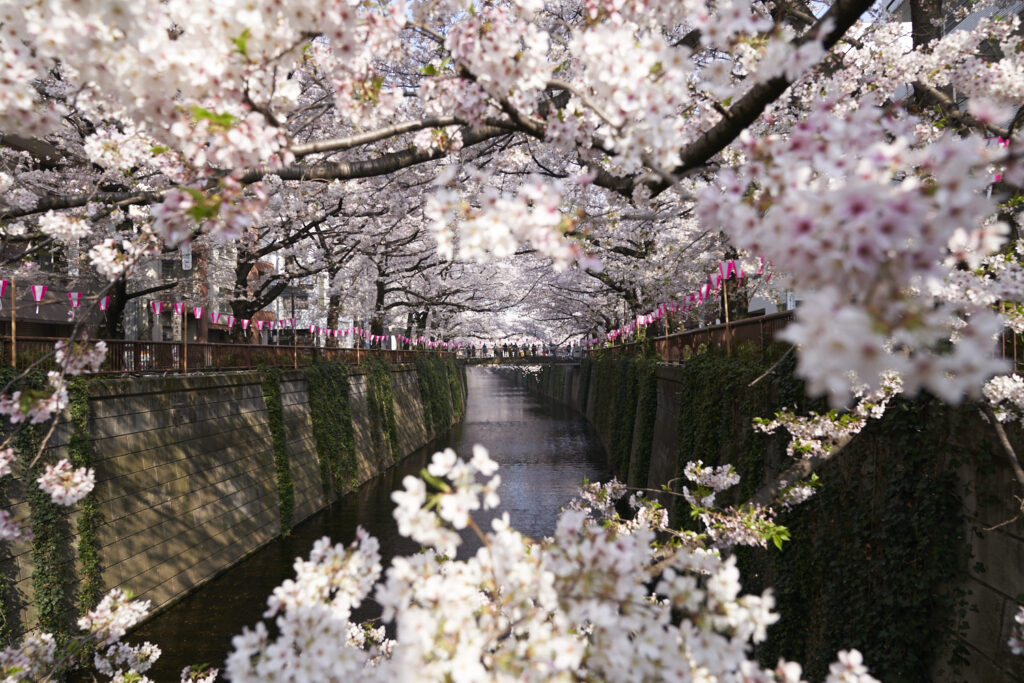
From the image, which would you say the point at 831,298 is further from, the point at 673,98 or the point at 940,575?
the point at 940,575

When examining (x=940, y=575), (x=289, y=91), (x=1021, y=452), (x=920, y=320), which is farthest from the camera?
(x=940, y=575)

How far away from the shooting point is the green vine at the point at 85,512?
958 cm

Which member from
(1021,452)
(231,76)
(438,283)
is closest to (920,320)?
(231,76)

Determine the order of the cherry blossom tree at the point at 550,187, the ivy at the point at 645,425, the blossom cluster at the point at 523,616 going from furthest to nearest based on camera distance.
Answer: the ivy at the point at 645,425 → the blossom cluster at the point at 523,616 → the cherry blossom tree at the point at 550,187

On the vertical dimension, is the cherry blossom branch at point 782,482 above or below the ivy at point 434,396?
above

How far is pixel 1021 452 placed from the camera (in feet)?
16.3

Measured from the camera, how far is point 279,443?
16719 millimetres

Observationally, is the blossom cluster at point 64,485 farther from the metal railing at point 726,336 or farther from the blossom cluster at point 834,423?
the metal railing at point 726,336

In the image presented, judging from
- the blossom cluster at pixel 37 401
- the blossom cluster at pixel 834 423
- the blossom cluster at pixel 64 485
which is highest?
the blossom cluster at pixel 37 401

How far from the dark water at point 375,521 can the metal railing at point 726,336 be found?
5459 millimetres

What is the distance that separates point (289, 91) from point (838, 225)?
2.28 metres

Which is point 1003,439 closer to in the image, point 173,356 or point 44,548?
point 44,548

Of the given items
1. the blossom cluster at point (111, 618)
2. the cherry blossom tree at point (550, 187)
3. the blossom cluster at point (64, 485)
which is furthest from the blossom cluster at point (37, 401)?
the blossom cluster at point (111, 618)

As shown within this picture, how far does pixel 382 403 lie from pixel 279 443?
876 centimetres
